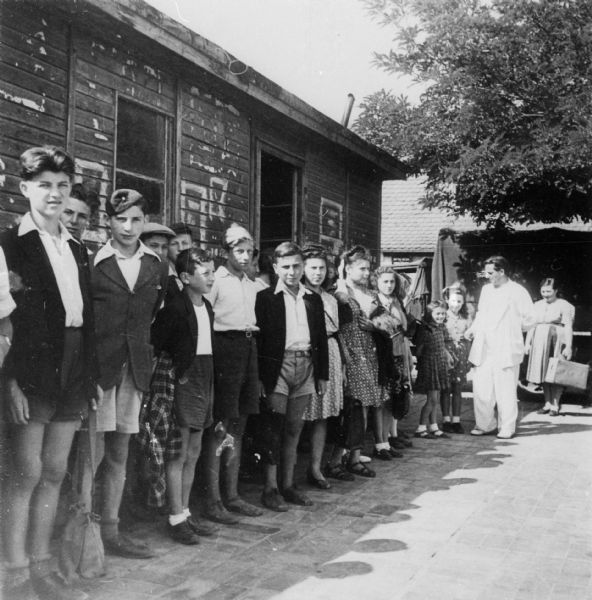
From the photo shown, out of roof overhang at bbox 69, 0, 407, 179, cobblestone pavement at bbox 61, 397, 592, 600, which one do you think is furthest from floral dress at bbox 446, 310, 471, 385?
roof overhang at bbox 69, 0, 407, 179

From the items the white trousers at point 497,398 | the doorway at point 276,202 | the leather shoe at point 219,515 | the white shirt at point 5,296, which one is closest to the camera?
the white shirt at point 5,296

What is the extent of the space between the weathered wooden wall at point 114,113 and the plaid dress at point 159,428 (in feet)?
5.02

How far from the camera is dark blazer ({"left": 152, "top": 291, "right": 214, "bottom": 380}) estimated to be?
3760 mm

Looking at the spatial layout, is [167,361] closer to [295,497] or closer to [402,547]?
[295,497]

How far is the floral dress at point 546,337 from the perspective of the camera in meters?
9.65

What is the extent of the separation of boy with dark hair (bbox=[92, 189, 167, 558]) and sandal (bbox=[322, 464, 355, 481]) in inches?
85.4

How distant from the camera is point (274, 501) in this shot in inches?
178

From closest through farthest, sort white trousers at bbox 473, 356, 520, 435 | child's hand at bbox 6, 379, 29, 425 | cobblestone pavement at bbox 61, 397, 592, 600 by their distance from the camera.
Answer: child's hand at bbox 6, 379, 29, 425 < cobblestone pavement at bbox 61, 397, 592, 600 < white trousers at bbox 473, 356, 520, 435

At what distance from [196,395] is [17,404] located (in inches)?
46.9

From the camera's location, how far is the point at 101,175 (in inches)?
201

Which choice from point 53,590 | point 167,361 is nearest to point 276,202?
point 167,361

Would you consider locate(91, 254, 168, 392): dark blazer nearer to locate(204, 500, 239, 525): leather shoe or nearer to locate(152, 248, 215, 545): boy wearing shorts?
locate(152, 248, 215, 545): boy wearing shorts

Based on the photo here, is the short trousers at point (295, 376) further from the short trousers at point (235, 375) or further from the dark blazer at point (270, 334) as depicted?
the short trousers at point (235, 375)

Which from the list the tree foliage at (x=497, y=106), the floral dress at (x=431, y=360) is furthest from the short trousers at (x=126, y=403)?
the tree foliage at (x=497, y=106)
